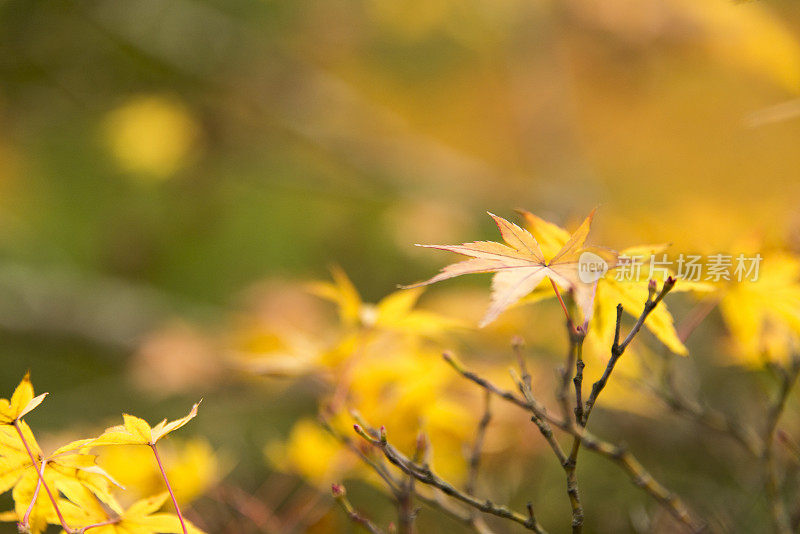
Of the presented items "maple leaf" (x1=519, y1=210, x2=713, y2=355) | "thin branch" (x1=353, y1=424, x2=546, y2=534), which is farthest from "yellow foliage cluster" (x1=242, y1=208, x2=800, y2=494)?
→ "thin branch" (x1=353, y1=424, x2=546, y2=534)

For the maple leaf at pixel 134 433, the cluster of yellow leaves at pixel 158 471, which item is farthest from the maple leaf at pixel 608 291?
the cluster of yellow leaves at pixel 158 471

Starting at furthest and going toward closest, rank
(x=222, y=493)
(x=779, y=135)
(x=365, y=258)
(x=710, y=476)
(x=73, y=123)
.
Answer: (x=73, y=123)
(x=365, y=258)
(x=779, y=135)
(x=710, y=476)
(x=222, y=493)

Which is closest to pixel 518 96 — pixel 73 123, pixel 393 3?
pixel 393 3

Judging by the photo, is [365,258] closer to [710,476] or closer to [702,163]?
[702,163]

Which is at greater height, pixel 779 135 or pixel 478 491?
pixel 779 135

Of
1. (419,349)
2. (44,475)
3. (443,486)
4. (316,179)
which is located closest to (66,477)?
(44,475)

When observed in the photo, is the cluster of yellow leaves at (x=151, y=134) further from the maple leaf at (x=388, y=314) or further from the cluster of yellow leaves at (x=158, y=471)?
the maple leaf at (x=388, y=314)

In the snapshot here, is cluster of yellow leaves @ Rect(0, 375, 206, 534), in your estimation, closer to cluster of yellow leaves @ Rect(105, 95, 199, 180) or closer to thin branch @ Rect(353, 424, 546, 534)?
thin branch @ Rect(353, 424, 546, 534)
